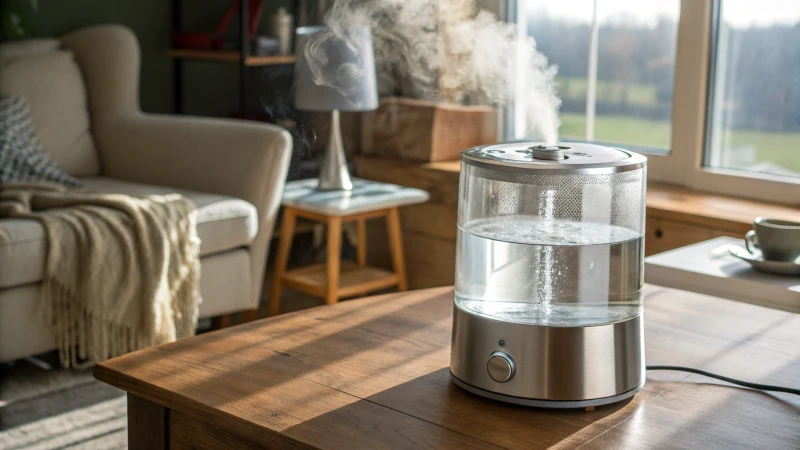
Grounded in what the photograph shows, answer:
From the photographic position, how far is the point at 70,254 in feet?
7.31

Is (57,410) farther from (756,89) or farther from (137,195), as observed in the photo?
(756,89)

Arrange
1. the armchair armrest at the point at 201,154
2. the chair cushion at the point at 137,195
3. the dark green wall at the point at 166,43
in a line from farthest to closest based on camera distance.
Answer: the dark green wall at the point at 166,43 < the armchair armrest at the point at 201,154 < the chair cushion at the point at 137,195

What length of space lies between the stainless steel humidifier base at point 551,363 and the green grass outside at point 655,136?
1.76m

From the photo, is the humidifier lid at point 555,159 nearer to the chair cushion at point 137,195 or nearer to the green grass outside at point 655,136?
the chair cushion at point 137,195

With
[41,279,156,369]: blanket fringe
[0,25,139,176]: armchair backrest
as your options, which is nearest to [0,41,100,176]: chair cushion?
[0,25,139,176]: armchair backrest

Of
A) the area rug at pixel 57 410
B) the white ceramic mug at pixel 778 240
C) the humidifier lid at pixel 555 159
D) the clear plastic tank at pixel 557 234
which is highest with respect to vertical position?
the humidifier lid at pixel 555 159

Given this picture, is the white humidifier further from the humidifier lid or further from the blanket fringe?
the blanket fringe

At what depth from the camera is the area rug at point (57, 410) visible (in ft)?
6.37

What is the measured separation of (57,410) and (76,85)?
1270 mm

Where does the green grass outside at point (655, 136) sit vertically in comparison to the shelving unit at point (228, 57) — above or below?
below

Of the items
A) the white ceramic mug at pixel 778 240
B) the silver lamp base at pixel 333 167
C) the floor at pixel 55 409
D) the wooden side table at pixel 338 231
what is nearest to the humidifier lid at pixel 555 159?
the white ceramic mug at pixel 778 240

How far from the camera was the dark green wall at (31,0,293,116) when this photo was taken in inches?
128

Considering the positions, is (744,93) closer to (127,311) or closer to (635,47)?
(635,47)

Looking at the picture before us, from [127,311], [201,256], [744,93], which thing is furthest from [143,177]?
[744,93]
